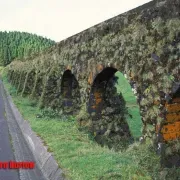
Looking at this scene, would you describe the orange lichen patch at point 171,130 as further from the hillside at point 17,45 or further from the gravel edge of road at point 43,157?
the hillside at point 17,45

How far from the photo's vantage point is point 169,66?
5391 mm

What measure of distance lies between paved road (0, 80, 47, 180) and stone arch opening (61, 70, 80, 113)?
1872mm

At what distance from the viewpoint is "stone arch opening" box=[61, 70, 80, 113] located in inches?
456

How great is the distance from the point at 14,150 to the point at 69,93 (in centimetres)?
424

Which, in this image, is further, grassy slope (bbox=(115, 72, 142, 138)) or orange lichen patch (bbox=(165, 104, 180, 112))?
grassy slope (bbox=(115, 72, 142, 138))

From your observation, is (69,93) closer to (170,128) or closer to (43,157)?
(43,157)

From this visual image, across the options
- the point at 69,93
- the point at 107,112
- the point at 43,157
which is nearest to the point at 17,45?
the point at 69,93

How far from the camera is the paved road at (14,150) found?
254 inches

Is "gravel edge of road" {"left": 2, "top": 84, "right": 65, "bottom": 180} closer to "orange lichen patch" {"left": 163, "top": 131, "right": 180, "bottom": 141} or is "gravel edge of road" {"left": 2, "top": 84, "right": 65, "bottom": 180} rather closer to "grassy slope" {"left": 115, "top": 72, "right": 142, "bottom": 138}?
"orange lichen patch" {"left": 163, "top": 131, "right": 180, "bottom": 141}

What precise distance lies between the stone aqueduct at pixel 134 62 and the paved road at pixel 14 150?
6.14 ft

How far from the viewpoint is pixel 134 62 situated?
20.7 ft

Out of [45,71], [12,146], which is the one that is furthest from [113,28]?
[45,71]

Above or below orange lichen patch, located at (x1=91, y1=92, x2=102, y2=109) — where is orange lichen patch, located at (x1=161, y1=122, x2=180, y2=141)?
below

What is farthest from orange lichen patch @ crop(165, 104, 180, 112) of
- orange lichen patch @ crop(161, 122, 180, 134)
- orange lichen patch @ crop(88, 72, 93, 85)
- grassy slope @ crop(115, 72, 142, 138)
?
grassy slope @ crop(115, 72, 142, 138)
